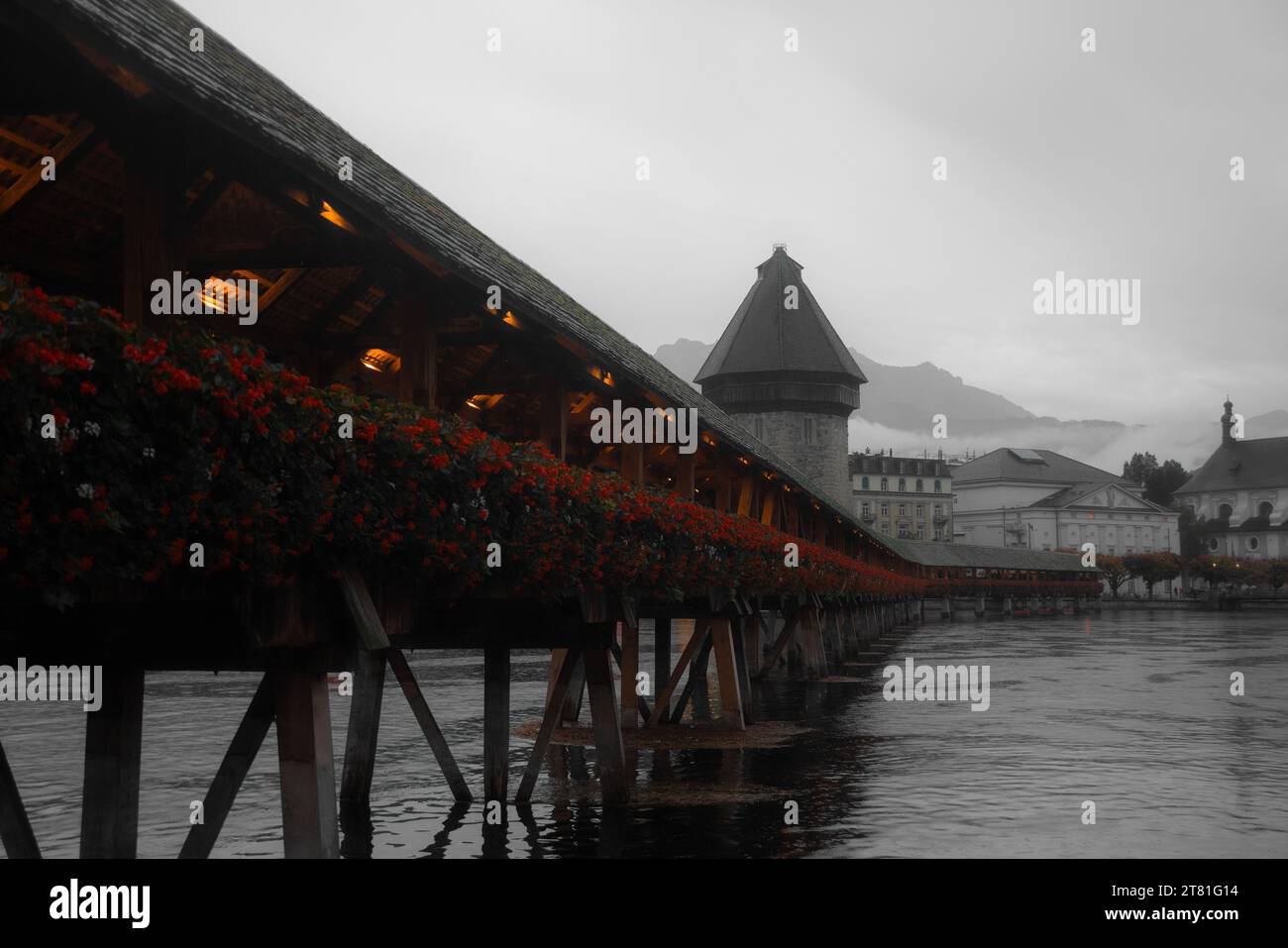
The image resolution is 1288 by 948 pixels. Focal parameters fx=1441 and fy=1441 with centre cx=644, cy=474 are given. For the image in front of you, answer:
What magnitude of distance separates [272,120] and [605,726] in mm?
7874

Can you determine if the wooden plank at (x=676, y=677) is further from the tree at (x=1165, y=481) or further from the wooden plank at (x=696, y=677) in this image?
the tree at (x=1165, y=481)

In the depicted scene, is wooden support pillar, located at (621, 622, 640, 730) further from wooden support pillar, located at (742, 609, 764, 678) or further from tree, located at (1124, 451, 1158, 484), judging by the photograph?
tree, located at (1124, 451, 1158, 484)

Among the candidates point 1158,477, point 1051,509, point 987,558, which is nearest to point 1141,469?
point 1158,477

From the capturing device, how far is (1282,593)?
413 feet

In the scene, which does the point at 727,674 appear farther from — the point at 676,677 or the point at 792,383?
the point at 792,383

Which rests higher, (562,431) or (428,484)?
(562,431)

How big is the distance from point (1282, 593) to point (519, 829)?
126m

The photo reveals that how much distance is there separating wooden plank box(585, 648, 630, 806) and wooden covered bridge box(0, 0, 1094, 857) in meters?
0.04

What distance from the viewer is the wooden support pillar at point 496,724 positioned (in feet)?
46.3

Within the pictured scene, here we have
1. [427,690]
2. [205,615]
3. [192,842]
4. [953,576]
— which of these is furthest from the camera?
[953,576]

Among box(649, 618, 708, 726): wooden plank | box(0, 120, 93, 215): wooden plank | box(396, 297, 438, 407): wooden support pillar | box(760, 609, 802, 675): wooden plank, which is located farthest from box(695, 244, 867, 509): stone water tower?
box(0, 120, 93, 215): wooden plank

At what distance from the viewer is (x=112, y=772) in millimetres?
8023
